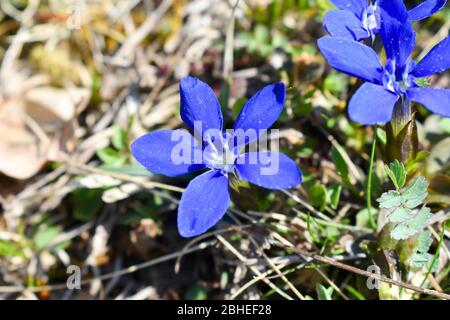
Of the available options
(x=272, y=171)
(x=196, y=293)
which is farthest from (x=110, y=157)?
(x=272, y=171)

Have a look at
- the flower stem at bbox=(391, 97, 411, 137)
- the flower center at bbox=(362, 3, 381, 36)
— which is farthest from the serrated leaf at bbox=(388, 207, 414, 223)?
the flower center at bbox=(362, 3, 381, 36)

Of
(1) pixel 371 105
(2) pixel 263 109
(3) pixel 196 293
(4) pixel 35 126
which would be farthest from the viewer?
(4) pixel 35 126

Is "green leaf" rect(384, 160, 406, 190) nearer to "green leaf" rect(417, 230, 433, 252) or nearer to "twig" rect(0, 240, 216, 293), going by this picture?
"green leaf" rect(417, 230, 433, 252)

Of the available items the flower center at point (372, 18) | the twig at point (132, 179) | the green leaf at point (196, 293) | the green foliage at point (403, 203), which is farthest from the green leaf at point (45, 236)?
the flower center at point (372, 18)

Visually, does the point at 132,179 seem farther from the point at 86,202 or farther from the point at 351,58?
the point at 351,58

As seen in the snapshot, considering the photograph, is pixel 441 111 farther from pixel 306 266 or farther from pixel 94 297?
pixel 94 297

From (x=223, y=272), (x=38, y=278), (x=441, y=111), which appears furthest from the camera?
(x=38, y=278)

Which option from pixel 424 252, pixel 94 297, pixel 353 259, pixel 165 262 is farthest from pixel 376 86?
pixel 94 297
